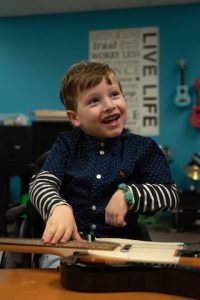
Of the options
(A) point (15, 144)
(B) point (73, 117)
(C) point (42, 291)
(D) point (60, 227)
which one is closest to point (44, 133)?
(A) point (15, 144)

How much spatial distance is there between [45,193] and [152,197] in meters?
0.25

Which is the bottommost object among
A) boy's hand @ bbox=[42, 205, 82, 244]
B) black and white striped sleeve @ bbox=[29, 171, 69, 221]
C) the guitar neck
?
the guitar neck

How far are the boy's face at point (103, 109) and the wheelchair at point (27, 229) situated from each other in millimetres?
282

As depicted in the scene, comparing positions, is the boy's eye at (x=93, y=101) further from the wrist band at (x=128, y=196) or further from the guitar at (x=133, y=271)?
the guitar at (x=133, y=271)

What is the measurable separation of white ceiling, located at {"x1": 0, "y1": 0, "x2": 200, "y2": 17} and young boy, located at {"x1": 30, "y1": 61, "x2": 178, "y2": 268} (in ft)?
12.1

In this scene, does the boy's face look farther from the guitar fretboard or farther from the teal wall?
the teal wall

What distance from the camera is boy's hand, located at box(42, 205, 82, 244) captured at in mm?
844

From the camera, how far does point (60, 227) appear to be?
86 centimetres

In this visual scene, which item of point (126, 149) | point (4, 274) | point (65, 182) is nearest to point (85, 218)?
point (65, 182)

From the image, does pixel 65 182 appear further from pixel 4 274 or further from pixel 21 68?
pixel 21 68

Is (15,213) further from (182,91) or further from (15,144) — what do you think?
(182,91)

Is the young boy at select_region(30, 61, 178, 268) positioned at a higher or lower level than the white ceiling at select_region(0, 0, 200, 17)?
lower

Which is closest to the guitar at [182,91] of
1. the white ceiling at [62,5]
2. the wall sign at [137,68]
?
the wall sign at [137,68]

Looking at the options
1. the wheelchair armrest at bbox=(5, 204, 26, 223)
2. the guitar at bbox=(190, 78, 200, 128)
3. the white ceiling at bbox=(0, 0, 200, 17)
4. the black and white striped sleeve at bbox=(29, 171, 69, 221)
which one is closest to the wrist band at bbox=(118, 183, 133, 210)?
the black and white striped sleeve at bbox=(29, 171, 69, 221)
